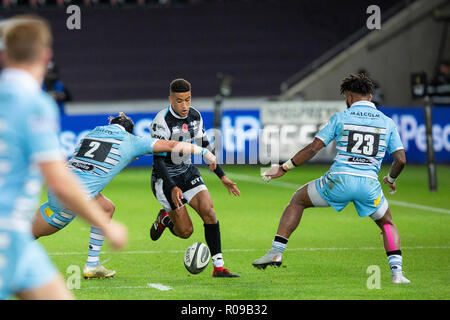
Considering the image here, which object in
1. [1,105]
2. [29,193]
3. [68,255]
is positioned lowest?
[68,255]

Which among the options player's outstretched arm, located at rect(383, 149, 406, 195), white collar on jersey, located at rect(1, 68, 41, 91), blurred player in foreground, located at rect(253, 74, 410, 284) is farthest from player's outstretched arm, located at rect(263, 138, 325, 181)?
white collar on jersey, located at rect(1, 68, 41, 91)

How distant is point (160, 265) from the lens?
912cm

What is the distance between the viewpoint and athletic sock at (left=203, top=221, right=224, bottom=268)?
333 inches

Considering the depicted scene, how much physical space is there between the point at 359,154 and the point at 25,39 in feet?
15.1

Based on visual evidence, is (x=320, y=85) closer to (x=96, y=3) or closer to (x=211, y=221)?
(x=96, y=3)

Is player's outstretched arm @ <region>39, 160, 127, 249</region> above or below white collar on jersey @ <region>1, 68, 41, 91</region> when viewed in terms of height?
below

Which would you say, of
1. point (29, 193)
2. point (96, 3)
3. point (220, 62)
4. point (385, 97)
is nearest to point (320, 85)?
point (385, 97)

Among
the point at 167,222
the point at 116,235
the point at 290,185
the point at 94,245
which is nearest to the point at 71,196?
the point at 116,235

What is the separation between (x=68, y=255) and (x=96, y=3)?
2502cm

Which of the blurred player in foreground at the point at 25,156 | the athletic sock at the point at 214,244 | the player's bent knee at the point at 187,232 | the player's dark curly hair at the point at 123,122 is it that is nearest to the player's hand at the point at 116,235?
the blurred player in foreground at the point at 25,156

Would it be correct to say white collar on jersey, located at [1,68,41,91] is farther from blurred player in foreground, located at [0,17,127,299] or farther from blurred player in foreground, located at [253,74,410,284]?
blurred player in foreground, located at [253,74,410,284]

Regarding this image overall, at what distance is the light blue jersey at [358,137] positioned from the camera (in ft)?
25.9

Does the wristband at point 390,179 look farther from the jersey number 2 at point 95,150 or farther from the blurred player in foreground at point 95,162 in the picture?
the jersey number 2 at point 95,150

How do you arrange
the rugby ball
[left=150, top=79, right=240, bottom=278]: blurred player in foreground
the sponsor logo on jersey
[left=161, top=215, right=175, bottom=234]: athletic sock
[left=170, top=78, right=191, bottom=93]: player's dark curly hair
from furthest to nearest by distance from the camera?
[left=161, top=215, right=175, bottom=234]: athletic sock → [left=170, top=78, right=191, bottom=93]: player's dark curly hair → [left=150, top=79, right=240, bottom=278]: blurred player in foreground → the rugby ball → the sponsor logo on jersey
